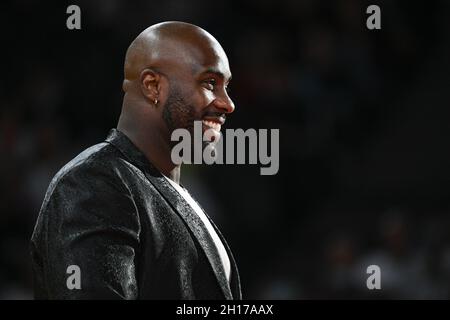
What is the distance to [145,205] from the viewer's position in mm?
2385

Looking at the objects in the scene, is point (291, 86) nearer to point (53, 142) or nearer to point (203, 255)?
point (53, 142)

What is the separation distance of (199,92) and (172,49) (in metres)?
0.12

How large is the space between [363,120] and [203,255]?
4914 mm

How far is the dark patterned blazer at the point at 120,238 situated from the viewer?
7.33 feet

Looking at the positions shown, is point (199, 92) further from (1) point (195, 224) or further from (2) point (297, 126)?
(2) point (297, 126)

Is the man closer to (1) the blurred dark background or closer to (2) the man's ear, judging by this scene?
(2) the man's ear

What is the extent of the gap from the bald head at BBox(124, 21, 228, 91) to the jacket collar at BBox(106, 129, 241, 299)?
0.58 feet

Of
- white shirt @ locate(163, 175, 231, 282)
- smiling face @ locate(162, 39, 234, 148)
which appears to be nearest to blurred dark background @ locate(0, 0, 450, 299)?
white shirt @ locate(163, 175, 231, 282)

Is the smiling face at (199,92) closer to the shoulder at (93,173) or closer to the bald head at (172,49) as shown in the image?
the bald head at (172,49)

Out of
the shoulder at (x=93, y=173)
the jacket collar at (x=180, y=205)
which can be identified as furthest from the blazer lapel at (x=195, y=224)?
the shoulder at (x=93, y=173)

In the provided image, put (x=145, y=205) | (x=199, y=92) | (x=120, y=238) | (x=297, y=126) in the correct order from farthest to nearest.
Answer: (x=297, y=126), (x=199, y=92), (x=145, y=205), (x=120, y=238)

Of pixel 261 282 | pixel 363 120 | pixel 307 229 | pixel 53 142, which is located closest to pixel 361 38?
pixel 363 120

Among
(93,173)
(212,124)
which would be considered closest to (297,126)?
(212,124)

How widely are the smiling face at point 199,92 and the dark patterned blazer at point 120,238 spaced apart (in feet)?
0.48
